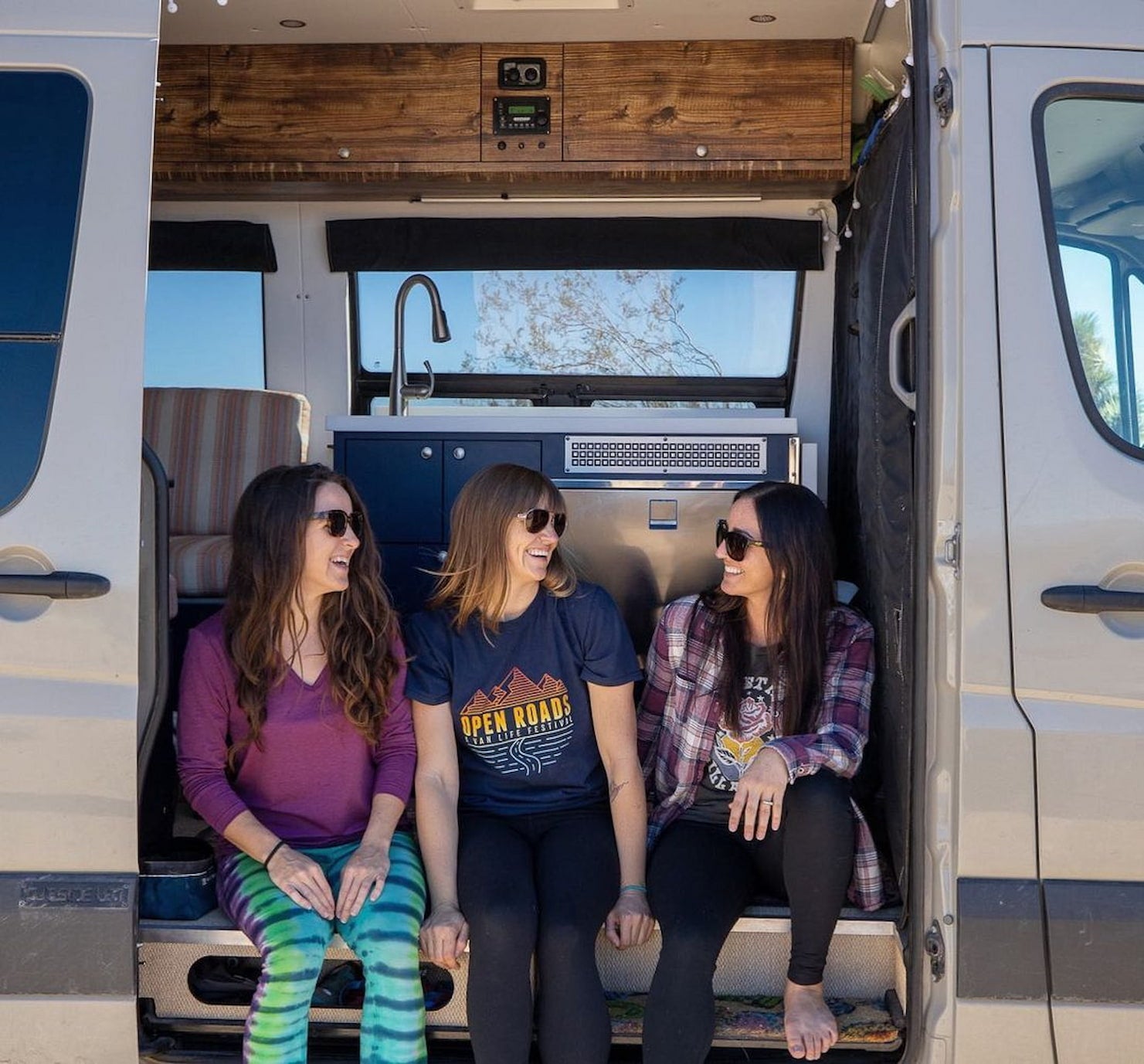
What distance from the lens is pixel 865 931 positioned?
2445 mm

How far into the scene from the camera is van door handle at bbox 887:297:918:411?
2502 millimetres

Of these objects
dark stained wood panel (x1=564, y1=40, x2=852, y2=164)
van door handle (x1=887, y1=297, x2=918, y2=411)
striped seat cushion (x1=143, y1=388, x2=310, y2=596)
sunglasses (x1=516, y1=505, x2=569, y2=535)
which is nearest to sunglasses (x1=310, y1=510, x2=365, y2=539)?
sunglasses (x1=516, y1=505, x2=569, y2=535)

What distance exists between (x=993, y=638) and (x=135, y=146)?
A: 162 centimetres

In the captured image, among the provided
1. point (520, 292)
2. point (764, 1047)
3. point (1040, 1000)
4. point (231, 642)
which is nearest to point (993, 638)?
point (1040, 1000)

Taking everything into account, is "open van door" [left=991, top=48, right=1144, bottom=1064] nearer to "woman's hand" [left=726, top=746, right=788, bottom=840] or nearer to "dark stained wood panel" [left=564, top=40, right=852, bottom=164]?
"woman's hand" [left=726, top=746, right=788, bottom=840]

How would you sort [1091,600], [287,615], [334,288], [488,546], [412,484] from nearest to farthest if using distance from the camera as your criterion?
1. [1091,600]
2. [287,615]
3. [488,546]
4. [412,484]
5. [334,288]

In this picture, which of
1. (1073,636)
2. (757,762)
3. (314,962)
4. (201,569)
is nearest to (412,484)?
(201,569)

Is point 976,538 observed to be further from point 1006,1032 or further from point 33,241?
point 33,241

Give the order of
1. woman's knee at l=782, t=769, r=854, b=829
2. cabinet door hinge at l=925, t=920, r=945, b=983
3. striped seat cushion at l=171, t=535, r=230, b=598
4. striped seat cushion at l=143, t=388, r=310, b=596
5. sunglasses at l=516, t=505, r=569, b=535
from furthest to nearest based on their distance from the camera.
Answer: striped seat cushion at l=143, t=388, r=310, b=596
striped seat cushion at l=171, t=535, r=230, b=598
sunglasses at l=516, t=505, r=569, b=535
woman's knee at l=782, t=769, r=854, b=829
cabinet door hinge at l=925, t=920, r=945, b=983

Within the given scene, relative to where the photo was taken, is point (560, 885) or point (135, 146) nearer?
point (135, 146)

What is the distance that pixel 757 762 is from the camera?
2.50 m

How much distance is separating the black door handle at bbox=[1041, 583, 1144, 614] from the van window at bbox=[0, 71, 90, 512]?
65.0 inches

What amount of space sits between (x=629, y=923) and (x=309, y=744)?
0.71 metres

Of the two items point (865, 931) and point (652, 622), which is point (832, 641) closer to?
point (865, 931)
